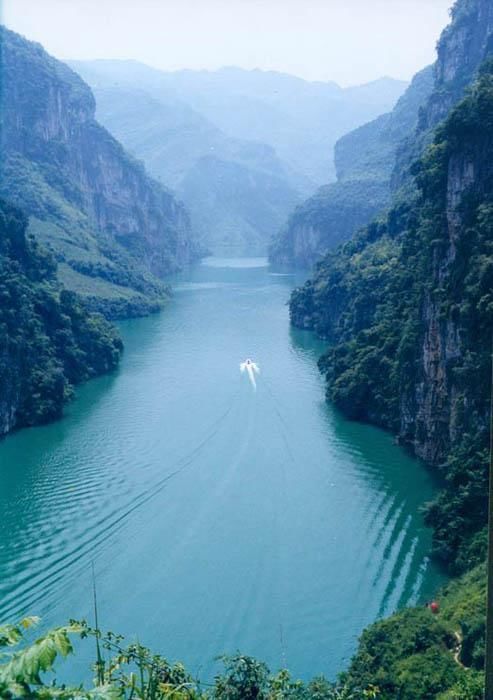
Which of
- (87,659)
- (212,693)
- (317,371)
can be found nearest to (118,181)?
(317,371)

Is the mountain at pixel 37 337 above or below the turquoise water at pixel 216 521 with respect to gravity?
above

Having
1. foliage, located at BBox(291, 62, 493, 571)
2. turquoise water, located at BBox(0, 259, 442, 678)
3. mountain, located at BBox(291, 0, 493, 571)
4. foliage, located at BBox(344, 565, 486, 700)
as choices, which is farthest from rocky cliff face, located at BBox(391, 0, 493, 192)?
foliage, located at BBox(344, 565, 486, 700)

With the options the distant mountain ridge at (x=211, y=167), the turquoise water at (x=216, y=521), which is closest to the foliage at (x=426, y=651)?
the turquoise water at (x=216, y=521)

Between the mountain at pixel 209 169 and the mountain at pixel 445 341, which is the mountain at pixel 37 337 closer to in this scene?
the mountain at pixel 445 341

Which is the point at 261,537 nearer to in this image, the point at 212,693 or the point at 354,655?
the point at 354,655

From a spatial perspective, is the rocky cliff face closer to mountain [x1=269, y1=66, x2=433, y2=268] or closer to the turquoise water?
mountain [x1=269, y1=66, x2=433, y2=268]

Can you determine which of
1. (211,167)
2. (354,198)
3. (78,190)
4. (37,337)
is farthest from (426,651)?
(211,167)

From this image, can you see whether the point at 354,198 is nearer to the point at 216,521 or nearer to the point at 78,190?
the point at 78,190
